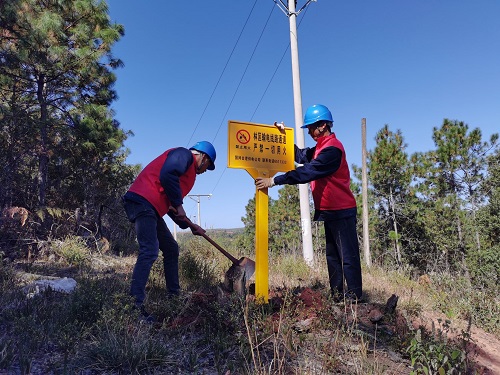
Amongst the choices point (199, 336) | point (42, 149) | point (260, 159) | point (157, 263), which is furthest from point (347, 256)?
point (42, 149)

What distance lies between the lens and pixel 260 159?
3.66m

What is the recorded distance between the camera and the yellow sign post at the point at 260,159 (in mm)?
3500

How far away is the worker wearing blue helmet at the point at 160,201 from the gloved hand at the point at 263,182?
573 mm

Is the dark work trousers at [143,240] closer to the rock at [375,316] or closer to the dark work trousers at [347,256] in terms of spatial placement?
the dark work trousers at [347,256]

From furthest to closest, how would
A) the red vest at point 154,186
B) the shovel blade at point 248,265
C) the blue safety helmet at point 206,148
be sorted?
1. the shovel blade at point 248,265
2. the blue safety helmet at point 206,148
3. the red vest at point 154,186

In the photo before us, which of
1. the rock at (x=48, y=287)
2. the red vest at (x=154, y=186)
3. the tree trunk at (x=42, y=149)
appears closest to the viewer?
the red vest at (x=154, y=186)

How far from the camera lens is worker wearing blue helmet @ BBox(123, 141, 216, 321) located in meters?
3.27

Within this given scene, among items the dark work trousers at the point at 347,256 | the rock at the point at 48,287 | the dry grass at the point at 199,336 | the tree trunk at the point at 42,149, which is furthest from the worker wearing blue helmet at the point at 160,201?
the tree trunk at the point at 42,149

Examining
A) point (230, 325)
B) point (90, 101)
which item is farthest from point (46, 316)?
point (90, 101)

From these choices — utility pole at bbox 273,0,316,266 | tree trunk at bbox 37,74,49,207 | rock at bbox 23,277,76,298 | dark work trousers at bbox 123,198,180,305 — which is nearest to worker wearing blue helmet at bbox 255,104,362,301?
dark work trousers at bbox 123,198,180,305

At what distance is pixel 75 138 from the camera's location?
10445mm

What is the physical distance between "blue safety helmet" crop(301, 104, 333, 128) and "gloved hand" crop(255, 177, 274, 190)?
0.71 metres

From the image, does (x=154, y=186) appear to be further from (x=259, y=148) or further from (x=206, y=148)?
(x=259, y=148)

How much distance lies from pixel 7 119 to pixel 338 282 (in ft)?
27.0
